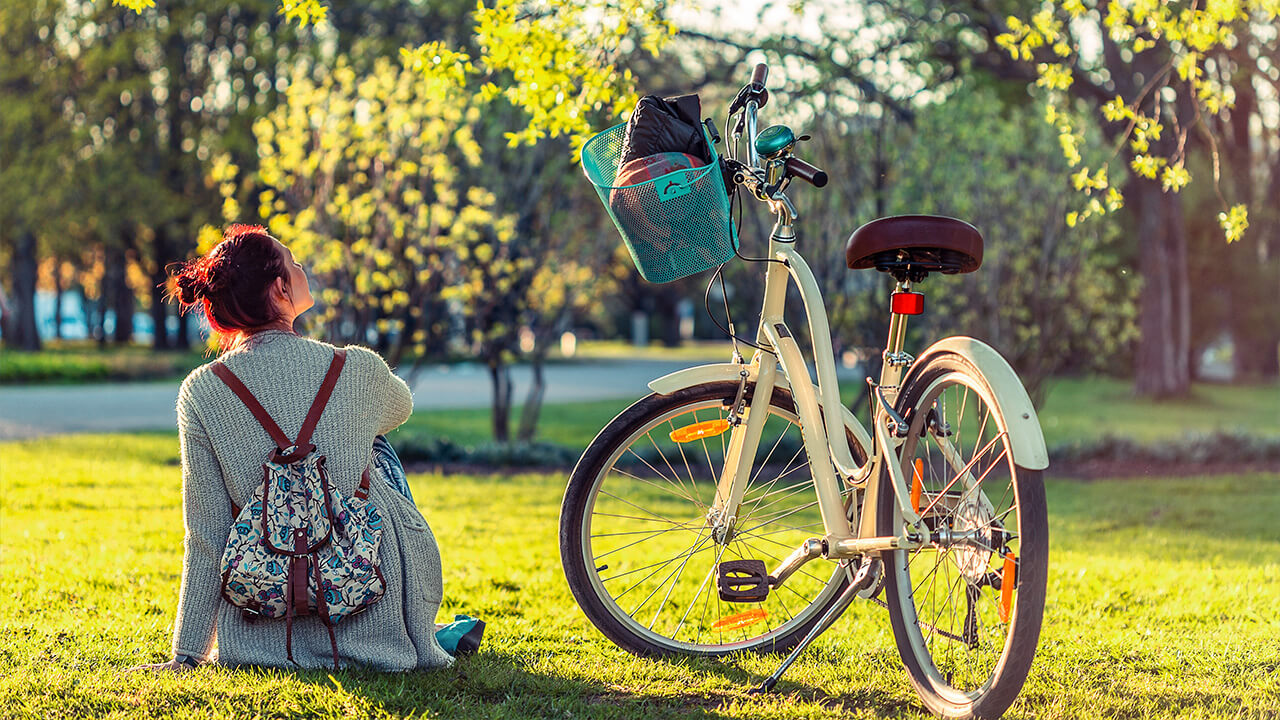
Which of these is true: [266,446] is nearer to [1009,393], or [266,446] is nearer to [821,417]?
[821,417]

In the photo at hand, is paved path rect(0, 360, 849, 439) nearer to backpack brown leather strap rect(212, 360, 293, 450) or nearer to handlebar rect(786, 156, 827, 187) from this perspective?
backpack brown leather strap rect(212, 360, 293, 450)

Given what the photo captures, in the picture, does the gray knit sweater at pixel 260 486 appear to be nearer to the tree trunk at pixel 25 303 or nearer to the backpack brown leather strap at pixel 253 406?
the backpack brown leather strap at pixel 253 406

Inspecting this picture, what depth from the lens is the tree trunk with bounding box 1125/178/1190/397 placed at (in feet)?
57.4

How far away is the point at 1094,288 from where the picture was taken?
37.9 feet

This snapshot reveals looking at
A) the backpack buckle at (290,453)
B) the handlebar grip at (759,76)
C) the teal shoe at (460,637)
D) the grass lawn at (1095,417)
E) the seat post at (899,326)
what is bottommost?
the grass lawn at (1095,417)

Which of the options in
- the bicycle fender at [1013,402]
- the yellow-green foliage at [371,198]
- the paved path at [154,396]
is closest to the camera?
the bicycle fender at [1013,402]

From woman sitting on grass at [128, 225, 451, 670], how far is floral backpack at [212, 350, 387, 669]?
0.11 feet

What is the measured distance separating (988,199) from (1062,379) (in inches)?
684

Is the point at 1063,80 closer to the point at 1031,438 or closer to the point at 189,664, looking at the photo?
the point at 1031,438

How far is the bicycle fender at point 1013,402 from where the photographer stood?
8.66 feet

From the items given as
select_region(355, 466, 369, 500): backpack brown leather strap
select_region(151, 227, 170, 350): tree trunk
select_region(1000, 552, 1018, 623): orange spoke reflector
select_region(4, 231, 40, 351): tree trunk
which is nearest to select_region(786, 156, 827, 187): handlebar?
select_region(1000, 552, 1018, 623): orange spoke reflector

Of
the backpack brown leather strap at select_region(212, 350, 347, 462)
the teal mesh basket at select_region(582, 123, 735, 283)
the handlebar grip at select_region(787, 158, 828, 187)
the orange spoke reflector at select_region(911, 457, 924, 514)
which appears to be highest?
the handlebar grip at select_region(787, 158, 828, 187)

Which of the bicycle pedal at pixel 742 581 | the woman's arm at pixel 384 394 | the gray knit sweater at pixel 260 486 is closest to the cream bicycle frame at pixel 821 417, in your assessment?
the bicycle pedal at pixel 742 581

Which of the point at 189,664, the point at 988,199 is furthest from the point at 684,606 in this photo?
the point at 988,199
